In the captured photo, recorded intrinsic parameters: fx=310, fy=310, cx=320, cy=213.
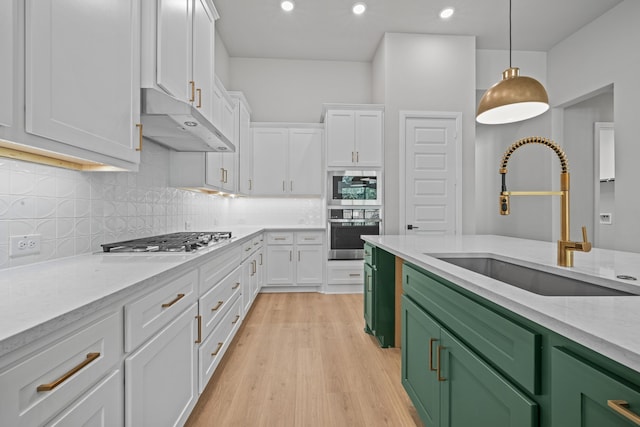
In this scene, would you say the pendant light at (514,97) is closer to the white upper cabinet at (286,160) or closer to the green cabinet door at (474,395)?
the green cabinet door at (474,395)

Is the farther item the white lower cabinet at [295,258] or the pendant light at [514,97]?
the white lower cabinet at [295,258]

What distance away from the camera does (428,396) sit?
1.38 meters

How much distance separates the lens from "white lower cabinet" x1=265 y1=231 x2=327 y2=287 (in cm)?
421

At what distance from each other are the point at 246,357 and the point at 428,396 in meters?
1.49

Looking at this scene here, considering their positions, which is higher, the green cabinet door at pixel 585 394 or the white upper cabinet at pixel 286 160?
the white upper cabinet at pixel 286 160

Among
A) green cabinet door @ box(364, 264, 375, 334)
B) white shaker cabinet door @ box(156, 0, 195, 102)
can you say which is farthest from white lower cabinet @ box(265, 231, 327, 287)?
white shaker cabinet door @ box(156, 0, 195, 102)

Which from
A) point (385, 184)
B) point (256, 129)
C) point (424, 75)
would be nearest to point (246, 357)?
A: point (385, 184)

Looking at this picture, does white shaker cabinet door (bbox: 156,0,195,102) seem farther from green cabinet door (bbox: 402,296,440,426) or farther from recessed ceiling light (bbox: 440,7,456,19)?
recessed ceiling light (bbox: 440,7,456,19)

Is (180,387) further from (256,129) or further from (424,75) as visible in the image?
(424,75)

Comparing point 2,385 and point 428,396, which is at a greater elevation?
point 2,385

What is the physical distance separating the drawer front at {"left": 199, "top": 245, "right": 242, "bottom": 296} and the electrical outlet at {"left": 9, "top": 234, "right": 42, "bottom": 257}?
697 millimetres

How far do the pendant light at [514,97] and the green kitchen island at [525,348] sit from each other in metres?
0.89

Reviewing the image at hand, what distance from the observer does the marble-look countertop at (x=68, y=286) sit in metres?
0.66

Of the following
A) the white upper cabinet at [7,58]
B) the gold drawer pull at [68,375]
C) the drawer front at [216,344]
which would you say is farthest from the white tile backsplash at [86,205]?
the drawer front at [216,344]
